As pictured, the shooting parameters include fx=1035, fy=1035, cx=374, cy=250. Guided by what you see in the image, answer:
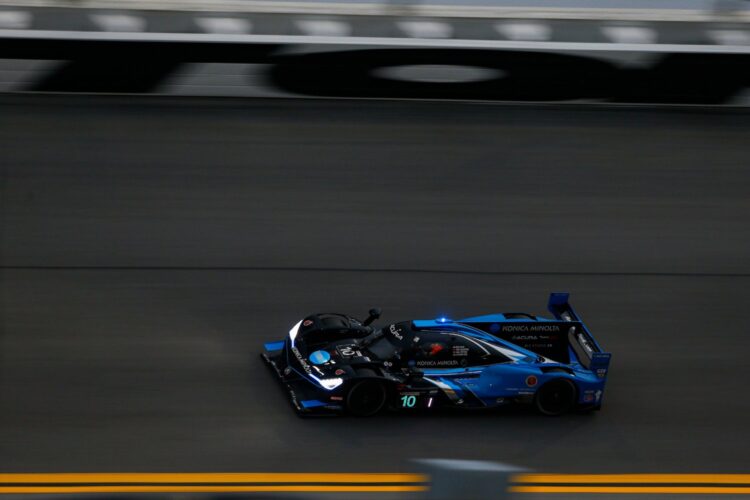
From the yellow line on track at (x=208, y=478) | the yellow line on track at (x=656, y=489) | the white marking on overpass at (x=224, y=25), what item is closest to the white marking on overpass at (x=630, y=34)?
the white marking on overpass at (x=224, y=25)

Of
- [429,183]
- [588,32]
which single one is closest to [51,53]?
[429,183]

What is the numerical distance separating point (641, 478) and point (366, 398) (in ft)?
7.12

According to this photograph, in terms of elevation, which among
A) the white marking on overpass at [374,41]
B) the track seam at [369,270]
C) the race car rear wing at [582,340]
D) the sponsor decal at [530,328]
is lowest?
the track seam at [369,270]

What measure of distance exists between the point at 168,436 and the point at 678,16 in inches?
400

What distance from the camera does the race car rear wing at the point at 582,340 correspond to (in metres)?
8.73

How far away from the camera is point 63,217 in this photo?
39.2 ft

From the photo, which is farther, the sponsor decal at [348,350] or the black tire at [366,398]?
the sponsor decal at [348,350]

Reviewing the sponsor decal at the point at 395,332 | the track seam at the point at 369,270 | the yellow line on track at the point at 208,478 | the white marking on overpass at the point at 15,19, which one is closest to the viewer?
the yellow line on track at the point at 208,478

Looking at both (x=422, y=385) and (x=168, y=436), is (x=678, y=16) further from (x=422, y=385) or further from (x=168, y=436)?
(x=168, y=436)

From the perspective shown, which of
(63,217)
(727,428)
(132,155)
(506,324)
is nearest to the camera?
(727,428)

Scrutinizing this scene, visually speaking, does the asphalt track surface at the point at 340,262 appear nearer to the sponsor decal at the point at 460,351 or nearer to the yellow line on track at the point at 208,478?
the yellow line on track at the point at 208,478

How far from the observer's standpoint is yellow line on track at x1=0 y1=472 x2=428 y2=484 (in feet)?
23.2

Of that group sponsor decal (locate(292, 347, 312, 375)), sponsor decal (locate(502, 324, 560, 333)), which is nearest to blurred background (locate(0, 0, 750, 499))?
sponsor decal (locate(292, 347, 312, 375))

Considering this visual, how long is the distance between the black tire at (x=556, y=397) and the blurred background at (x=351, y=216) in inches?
6.1
